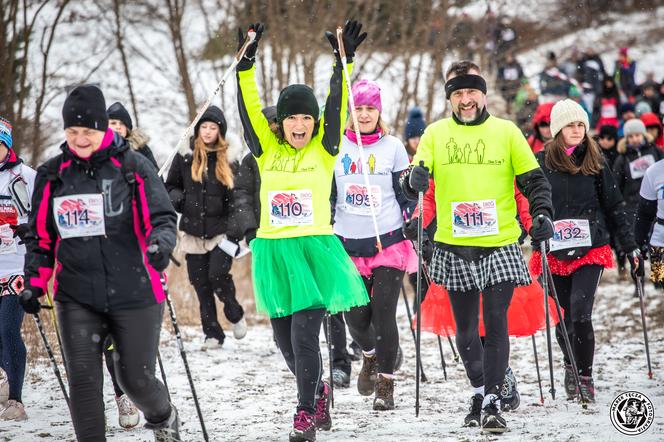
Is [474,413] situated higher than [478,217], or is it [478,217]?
[478,217]

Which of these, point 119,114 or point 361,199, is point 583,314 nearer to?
point 361,199

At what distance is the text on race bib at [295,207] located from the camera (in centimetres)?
527

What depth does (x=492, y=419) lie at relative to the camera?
16.5 ft

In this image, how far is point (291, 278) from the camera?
17.0 feet

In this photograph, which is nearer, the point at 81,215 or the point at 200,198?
the point at 81,215

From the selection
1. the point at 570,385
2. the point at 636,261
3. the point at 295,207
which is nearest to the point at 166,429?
the point at 295,207

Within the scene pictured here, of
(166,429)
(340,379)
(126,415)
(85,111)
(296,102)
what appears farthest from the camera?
(340,379)

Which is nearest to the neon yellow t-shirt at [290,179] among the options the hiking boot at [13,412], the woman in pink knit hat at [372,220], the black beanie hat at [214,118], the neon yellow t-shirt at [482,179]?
the neon yellow t-shirt at [482,179]

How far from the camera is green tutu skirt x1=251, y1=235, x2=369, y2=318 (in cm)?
518

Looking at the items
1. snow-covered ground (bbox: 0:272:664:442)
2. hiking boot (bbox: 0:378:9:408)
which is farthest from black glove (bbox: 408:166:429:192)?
hiking boot (bbox: 0:378:9:408)

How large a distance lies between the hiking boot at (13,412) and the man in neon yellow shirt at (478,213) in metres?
2.90

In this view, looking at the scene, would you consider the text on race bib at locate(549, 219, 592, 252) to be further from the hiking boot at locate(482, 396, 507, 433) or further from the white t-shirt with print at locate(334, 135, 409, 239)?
the hiking boot at locate(482, 396, 507, 433)

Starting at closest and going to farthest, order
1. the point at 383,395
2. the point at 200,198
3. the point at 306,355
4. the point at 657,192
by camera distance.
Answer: the point at 306,355 → the point at 383,395 → the point at 657,192 → the point at 200,198

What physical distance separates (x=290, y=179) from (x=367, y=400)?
1.97 meters
